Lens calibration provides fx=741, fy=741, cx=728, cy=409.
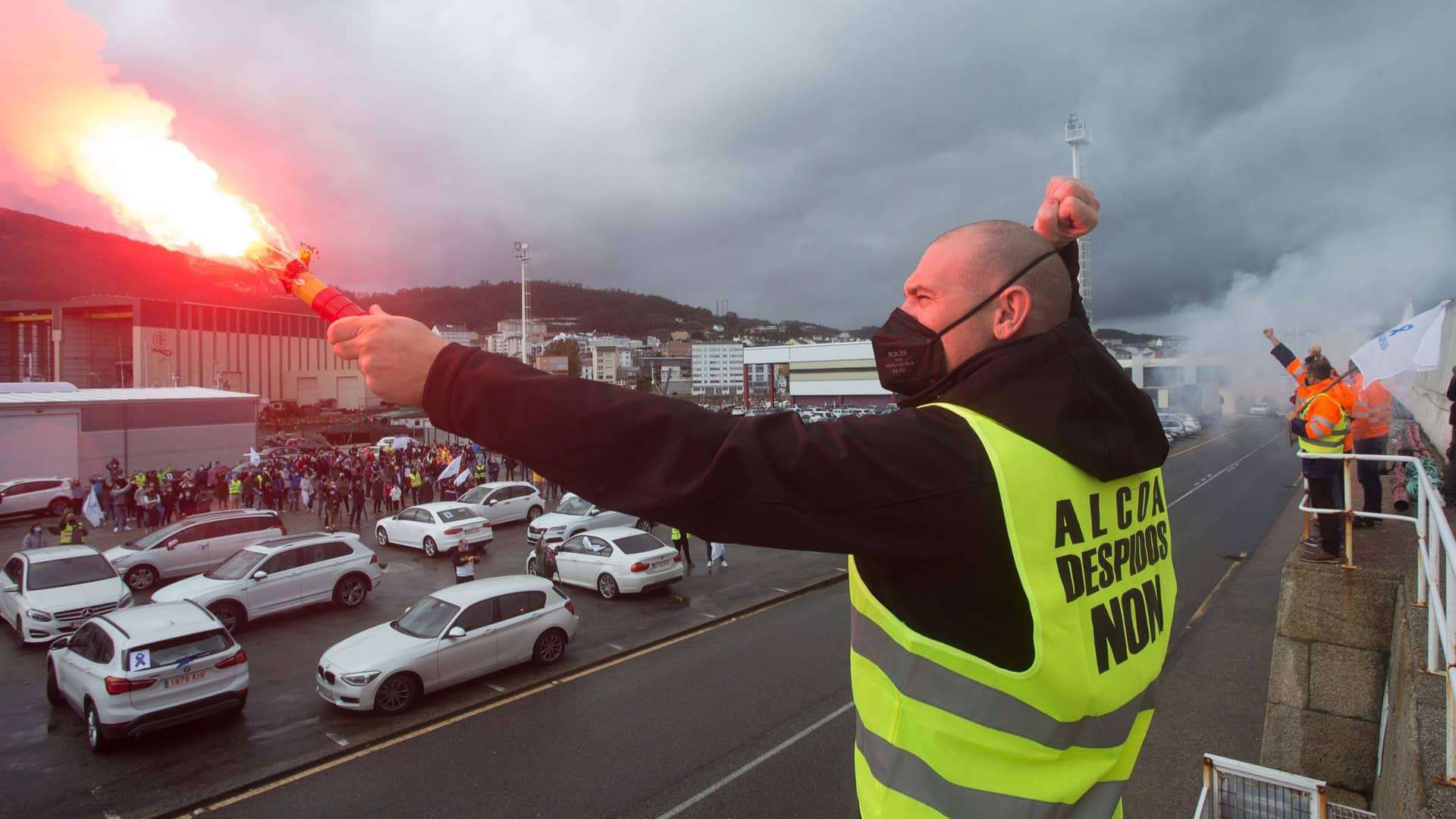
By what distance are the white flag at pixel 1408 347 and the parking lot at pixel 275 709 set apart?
10.7 metres

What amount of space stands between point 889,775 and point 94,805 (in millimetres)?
10279

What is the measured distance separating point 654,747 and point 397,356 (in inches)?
331

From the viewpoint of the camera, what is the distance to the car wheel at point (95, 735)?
9.24 m

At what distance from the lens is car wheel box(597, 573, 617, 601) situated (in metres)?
16.0

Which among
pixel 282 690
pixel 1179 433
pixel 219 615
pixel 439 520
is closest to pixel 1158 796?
pixel 282 690

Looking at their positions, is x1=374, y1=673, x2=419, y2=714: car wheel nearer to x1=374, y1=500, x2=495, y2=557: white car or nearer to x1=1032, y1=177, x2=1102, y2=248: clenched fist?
x1=374, y1=500, x2=495, y2=557: white car

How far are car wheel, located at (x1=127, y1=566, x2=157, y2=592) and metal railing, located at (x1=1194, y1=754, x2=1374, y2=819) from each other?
20.7 meters

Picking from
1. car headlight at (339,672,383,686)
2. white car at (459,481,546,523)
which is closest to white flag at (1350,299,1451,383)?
car headlight at (339,672,383,686)

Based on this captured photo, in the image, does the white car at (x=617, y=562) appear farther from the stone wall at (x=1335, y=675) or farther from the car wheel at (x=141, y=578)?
the stone wall at (x=1335, y=675)

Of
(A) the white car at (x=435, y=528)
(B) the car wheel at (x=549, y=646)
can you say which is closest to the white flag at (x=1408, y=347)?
(B) the car wheel at (x=549, y=646)

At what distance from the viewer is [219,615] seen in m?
13.8

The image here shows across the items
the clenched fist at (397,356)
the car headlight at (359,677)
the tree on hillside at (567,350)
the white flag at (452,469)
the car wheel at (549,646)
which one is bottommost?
the car wheel at (549,646)

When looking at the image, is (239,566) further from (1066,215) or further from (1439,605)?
(1439,605)

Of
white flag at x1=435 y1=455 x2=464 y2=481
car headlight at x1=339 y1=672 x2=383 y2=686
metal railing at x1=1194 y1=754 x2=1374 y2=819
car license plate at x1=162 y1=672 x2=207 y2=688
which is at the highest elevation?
white flag at x1=435 y1=455 x2=464 y2=481
